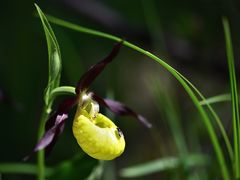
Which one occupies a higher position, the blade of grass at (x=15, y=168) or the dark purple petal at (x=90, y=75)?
the dark purple petal at (x=90, y=75)

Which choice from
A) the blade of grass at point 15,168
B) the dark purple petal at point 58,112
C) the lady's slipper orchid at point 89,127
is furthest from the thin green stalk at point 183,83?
the blade of grass at point 15,168

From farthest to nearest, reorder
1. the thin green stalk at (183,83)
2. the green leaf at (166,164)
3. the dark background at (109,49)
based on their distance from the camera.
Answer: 1. the dark background at (109,49)
2. the green leaf at (166,164)
3. the thin green stalk at (183,83)

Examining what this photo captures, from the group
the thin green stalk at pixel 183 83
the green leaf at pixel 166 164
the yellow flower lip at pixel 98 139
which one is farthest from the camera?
the green leaf at pixel 166 164

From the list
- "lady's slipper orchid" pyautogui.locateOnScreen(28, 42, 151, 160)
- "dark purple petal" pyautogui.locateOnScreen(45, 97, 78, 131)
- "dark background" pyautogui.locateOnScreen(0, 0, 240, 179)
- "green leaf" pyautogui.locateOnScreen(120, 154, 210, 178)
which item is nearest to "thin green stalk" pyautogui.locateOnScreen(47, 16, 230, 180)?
"lady's slipper orchid" pyautogui.locateOnScreen(28, 42, 151, 160)

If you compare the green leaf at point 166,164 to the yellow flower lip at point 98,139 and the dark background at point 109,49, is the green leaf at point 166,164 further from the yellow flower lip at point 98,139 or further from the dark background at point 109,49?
the dark background at point 109,49

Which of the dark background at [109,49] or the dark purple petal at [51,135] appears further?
the dark background at [109,49]

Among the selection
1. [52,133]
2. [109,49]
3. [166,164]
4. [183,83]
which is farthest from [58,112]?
[109,49]

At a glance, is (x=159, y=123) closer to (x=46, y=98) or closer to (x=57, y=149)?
(x=57, y=149)

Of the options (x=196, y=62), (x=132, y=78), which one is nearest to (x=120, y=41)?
(x=196, y=62)
